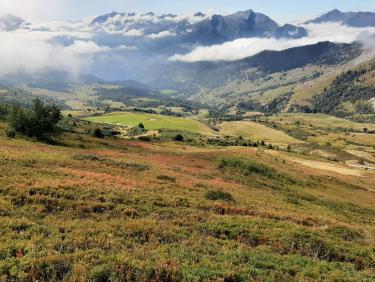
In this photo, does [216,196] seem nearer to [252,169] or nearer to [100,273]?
[100,273]

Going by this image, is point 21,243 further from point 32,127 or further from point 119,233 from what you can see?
Answer: point 32,127

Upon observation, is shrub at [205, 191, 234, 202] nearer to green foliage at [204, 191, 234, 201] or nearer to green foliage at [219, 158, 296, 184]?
green foliage at [204, 191, 234, 201]

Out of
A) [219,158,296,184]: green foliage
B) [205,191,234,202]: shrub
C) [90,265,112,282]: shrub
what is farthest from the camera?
[219,158,296,184]: green foliage

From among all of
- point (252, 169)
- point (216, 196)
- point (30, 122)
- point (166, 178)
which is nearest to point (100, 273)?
point (216, 196)

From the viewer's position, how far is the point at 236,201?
36750 mm

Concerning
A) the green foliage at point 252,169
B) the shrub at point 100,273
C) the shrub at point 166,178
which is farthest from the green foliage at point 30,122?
the shrub at point 100,273

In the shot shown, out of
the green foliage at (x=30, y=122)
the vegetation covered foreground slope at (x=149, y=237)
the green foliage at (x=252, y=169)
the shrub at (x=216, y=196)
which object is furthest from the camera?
the green foliage at (x=30, y=122)

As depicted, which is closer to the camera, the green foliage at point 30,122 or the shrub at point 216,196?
the shrub at point 216,196

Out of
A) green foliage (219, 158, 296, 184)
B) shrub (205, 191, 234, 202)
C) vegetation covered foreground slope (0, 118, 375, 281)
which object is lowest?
green foliage (219, 158, 296, 184)

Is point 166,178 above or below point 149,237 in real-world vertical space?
below

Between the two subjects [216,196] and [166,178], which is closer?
[216,196]

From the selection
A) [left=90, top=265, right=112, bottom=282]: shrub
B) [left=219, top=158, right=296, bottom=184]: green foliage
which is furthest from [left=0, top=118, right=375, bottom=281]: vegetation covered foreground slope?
[left=219, top=158, right=296, bottom=184]: green foliage

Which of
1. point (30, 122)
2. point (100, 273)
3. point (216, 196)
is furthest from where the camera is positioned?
point (30, 122)

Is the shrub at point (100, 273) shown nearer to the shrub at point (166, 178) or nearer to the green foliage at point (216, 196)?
the green foliage at point (216, 196)
